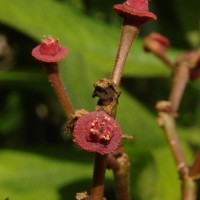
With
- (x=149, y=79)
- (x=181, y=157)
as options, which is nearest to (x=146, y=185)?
(x=181, y=157)

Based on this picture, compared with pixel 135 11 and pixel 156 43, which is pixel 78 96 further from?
pixel 135 11

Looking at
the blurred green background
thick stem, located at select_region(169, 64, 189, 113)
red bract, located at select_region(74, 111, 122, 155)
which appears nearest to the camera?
red bract, located at select_region(74, 111, 122, 155)

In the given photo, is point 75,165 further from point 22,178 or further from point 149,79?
point 149,79

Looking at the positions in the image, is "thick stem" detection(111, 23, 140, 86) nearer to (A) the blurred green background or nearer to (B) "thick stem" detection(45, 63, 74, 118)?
(B) "thick stem" detection(45, 63, 74, 118)

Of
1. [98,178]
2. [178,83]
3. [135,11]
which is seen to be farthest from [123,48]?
[178,83]

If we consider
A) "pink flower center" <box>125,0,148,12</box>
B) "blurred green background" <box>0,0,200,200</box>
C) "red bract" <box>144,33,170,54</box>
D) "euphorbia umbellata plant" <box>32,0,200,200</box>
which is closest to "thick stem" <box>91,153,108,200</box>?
"euphorbia umbellata plant" <box>32,0,200,200</box>

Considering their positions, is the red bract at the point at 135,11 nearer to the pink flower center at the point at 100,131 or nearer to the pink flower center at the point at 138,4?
the pink flower center at the point at 138,4

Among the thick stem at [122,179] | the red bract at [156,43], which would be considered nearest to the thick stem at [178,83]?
the red bract at [156,43]
